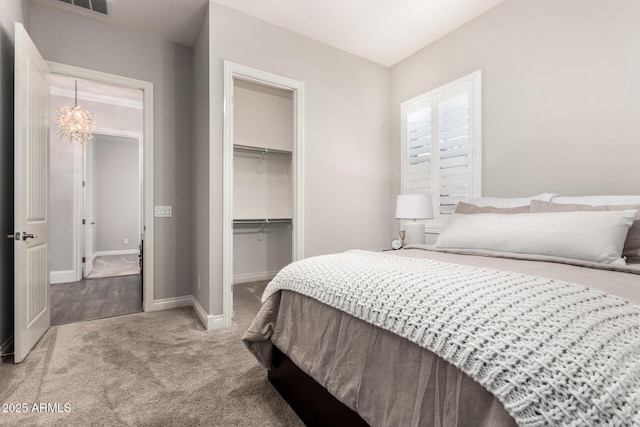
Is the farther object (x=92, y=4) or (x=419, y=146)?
(x=419, y=146)

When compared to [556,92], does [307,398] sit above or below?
below

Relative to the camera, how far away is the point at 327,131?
3.34 metres

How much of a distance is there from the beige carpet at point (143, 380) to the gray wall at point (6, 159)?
0.37 m

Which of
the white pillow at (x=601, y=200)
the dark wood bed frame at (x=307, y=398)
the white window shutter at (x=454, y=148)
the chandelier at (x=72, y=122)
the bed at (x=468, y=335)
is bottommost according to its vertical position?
the dark wood bed frame at (x=307, y=398)

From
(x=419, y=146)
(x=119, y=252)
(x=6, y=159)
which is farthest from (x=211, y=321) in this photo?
(x=119, y=252)

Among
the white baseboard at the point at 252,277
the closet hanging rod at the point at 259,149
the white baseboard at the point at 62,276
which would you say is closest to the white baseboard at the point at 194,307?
the white baseboard at the point at 252,277

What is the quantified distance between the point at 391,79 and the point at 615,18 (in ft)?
7.02

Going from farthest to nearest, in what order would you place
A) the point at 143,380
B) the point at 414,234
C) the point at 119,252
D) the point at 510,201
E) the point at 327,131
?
the point at 119,252 → the point at 327,131 → the point at 414,234 → the point at 510,201 → the point at 143,380

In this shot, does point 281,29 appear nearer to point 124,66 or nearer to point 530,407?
point 124,66

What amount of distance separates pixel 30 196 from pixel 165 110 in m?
1.49

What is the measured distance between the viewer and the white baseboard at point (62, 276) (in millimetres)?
4121

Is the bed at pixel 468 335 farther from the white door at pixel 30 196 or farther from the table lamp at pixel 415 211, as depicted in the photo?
the white door at pixel 30 196

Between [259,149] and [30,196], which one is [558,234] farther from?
[30,196]

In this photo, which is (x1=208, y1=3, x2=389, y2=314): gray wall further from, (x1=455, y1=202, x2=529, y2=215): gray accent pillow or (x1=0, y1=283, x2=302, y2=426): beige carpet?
(x1=455, y1=202, x2=529, y2=215): gray accent pillow
